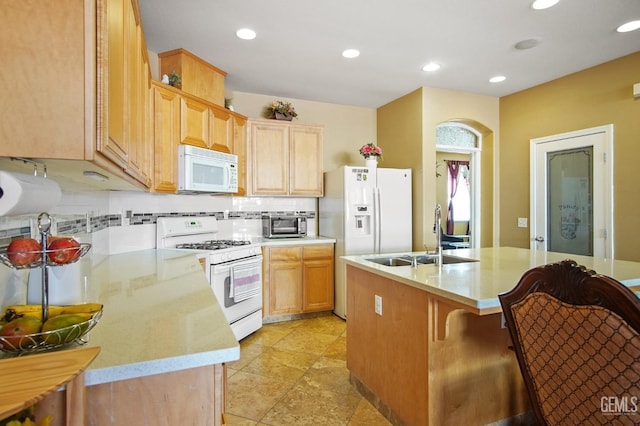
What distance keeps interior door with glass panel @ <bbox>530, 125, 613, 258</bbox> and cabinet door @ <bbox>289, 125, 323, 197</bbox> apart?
2542mm

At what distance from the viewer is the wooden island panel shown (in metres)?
1.70

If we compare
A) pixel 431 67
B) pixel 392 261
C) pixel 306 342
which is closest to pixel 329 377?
pixel 306 342

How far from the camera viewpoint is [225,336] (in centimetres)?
97

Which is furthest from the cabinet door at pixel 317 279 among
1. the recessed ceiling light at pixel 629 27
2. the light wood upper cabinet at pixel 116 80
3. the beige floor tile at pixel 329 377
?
the recessed ceiling light at pixel 629 27

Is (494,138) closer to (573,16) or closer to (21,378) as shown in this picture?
(573,16)

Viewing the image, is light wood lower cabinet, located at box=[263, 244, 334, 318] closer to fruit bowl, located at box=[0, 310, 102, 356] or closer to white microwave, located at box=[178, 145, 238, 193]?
white microwave, located at box=[178, 145, 238, 193]

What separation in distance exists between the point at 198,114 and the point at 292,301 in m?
2.19

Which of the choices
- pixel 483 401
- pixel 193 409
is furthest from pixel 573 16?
pixel 193 409

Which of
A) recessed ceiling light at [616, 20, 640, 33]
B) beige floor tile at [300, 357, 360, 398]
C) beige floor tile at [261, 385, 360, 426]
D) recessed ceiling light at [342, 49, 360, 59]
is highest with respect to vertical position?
recessed ceiling light at [342, 49, 360, 59]

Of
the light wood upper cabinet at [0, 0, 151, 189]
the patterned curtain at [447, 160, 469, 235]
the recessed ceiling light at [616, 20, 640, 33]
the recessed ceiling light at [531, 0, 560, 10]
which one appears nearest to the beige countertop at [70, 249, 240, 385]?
the light wood upper cabinet at [0, 0, 151, 189]

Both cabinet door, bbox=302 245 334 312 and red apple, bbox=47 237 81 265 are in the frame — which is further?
cabinet door, bbox=302 245 334 312

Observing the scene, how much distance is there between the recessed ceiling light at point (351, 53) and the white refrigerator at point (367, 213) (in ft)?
3.69

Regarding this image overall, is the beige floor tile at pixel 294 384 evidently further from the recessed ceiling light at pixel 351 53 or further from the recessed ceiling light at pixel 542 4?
the recessed ceiling light at pixel 542 4

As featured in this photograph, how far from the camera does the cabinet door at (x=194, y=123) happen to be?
2.98m
